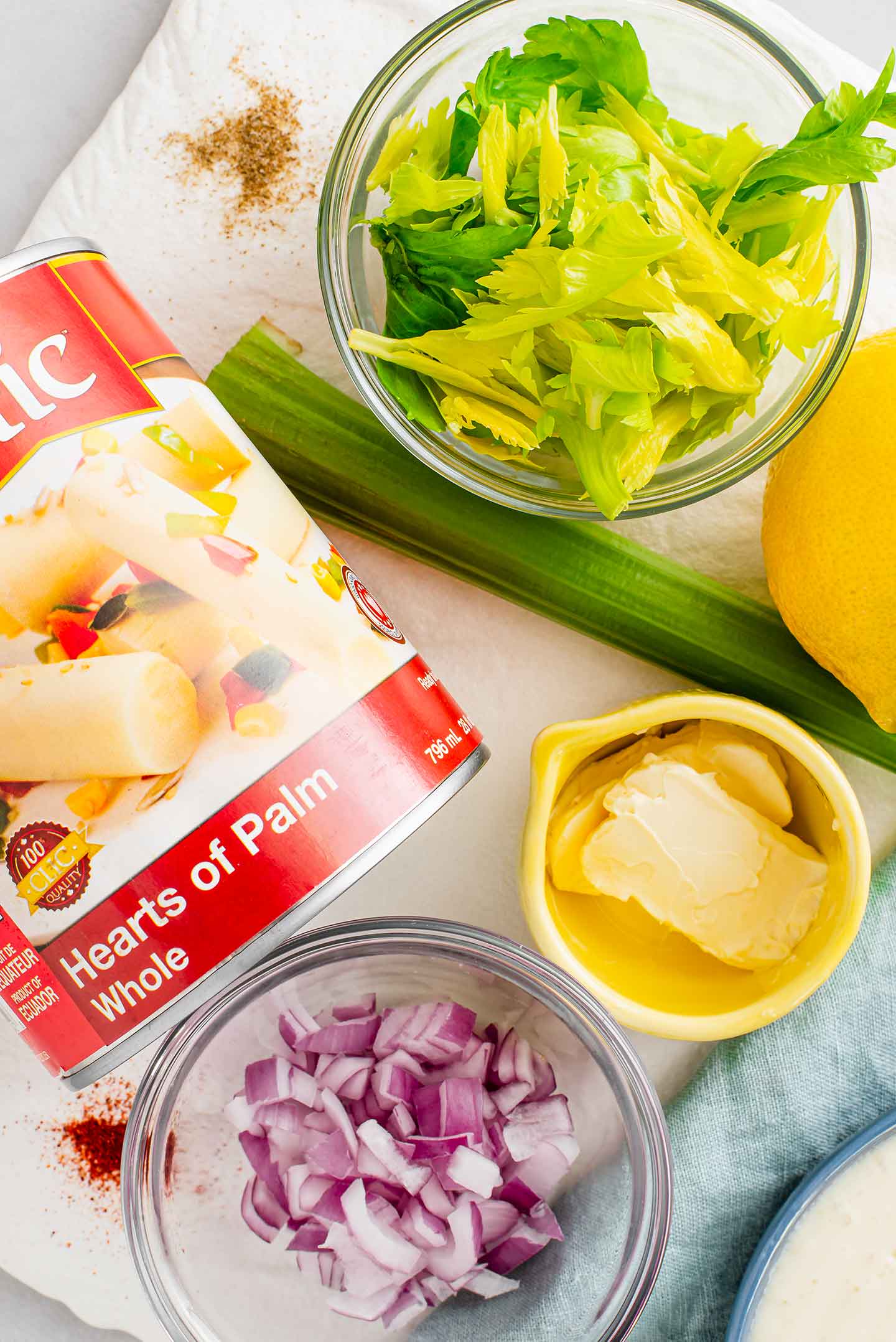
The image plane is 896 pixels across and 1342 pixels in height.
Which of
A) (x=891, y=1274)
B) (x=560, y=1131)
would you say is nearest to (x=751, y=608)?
(x=560, y=1131)

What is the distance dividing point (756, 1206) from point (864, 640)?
0.60 metres

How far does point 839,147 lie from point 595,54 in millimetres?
208

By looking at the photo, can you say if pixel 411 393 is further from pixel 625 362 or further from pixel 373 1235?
pixel 373 1235

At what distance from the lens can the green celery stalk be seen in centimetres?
107

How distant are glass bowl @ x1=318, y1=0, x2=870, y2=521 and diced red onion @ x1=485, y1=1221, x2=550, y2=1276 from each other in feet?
2.18

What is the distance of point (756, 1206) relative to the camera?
1087 millimetres

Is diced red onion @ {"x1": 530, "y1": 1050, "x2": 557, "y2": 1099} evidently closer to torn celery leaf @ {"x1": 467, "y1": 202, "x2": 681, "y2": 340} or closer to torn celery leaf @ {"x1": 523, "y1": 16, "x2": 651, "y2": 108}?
torn celery leaf @ {"x1": 467, "y1": 202, "x2": 681, "y2": 340}

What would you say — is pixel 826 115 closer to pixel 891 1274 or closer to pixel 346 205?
pixel 346 205

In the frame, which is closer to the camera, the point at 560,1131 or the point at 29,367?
the point at 29,367

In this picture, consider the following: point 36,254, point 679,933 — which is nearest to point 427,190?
point 36,254

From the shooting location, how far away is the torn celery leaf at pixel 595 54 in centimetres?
84

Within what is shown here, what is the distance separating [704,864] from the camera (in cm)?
98

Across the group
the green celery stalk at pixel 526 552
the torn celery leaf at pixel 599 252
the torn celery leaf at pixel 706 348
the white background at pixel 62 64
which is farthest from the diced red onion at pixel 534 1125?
the white background at pixel 62 64

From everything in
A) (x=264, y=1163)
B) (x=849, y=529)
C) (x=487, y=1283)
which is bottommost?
(x=487, y=1283)
